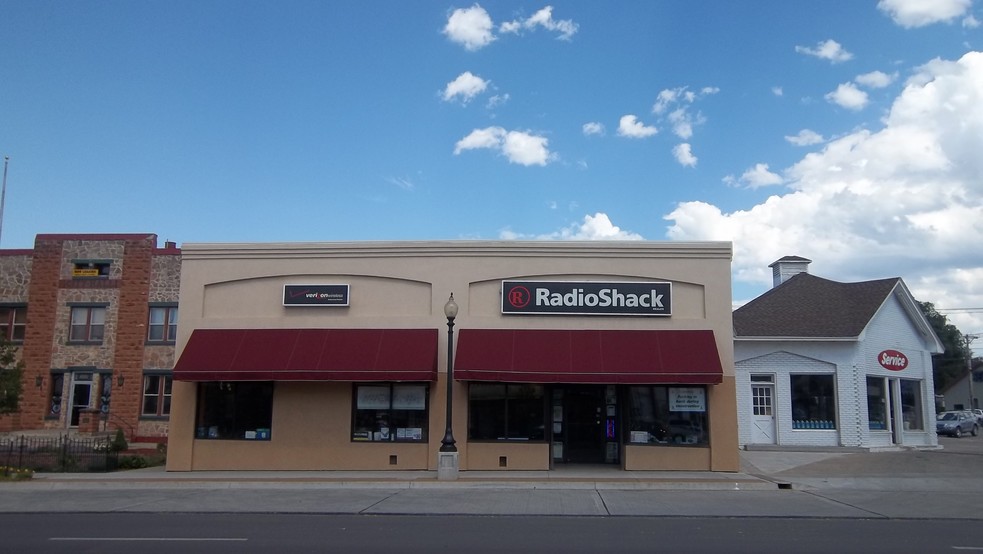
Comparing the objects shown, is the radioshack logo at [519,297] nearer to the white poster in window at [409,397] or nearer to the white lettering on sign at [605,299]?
the white lettering on sign at [605,299]

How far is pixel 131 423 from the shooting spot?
3250 centimetres

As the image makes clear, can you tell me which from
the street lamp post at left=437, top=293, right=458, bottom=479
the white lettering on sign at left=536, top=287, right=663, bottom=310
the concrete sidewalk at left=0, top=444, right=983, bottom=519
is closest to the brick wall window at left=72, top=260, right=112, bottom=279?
the concrete sidewalk at left=0, top=444, right=983, bottom=519

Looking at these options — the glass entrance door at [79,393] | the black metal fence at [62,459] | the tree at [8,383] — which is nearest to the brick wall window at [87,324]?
the glass entrance door at [79,393]

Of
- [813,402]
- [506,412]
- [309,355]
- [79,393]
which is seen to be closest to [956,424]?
[813,402]

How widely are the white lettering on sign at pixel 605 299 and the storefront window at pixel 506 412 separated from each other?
2.26 m

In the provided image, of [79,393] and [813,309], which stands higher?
[813,309]

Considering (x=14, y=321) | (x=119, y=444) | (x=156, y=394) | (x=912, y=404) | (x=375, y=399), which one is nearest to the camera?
(x=375, y=399)

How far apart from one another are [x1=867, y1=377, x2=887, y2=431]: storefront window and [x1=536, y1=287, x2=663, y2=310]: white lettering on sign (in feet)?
39.8

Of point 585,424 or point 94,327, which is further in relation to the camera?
point 94,327

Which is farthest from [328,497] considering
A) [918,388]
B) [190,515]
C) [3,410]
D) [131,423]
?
[918,388]

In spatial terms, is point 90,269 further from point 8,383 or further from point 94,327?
point 8,383

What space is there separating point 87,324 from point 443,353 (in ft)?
66.8

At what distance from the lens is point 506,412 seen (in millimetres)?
20391


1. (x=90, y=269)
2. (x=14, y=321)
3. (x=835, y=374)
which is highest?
(x=90, y=269)
